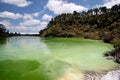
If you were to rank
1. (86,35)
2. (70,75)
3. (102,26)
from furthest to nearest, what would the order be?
(102,26) → (86,35) → (70,75)

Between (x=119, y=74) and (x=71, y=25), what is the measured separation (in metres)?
93.2

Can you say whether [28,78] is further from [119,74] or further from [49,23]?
[49,23]

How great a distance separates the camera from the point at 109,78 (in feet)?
43.7

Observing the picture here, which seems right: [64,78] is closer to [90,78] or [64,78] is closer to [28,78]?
[90,78]

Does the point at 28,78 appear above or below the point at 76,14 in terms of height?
below

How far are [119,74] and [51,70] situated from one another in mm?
6448

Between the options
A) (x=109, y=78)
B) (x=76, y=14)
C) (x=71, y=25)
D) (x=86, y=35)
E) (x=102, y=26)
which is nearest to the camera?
(x=109, y=78)

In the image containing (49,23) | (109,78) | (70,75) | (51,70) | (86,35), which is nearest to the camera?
(109,78)

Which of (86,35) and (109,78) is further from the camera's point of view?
(86,35)

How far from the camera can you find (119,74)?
14078 mm

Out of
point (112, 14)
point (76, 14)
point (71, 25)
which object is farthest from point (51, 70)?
point (76, 14)

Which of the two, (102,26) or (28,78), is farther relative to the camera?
(102,26)

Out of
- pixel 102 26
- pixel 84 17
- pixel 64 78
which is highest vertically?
pixel 84 17

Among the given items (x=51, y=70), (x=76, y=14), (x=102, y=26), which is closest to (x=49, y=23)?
(x=76, y=14)
